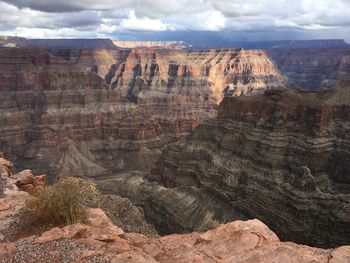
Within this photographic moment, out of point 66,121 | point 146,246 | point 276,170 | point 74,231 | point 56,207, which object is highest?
point 56,207

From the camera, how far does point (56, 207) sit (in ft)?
51.4

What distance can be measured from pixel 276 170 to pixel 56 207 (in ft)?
117

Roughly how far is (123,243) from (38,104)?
3901 inches

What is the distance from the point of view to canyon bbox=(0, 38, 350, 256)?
4456cm

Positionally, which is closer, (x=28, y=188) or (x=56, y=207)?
(x=56, y=207)

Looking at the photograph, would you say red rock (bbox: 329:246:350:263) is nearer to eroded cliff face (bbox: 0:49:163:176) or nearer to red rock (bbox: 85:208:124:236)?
red rock (bbox: 85:208:124:236)

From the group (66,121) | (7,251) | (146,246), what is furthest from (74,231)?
(66,121)

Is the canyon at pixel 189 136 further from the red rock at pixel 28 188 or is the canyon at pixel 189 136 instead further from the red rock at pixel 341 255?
the red rock at pixel 28 188

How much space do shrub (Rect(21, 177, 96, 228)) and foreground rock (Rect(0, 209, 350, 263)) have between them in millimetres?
702

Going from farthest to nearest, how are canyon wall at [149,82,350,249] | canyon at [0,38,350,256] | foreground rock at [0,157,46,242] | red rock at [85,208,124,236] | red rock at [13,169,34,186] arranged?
1. canyon at [0,38,350,256]
2. canyon wall at [149,82,350,249]
3. red rock at [13,169,34,186]
4. foreground rock at [0,157,46,242]
5. red rock at [85,208,124,236]

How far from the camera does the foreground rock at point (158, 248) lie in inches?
527

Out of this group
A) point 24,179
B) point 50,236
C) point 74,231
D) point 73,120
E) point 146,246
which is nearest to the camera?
point 50,236

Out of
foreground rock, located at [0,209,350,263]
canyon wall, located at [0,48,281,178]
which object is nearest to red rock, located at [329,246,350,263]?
foreground rock, located at [0,209,350,263]

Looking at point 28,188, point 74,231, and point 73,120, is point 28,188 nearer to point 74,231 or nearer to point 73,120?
point 74,231
